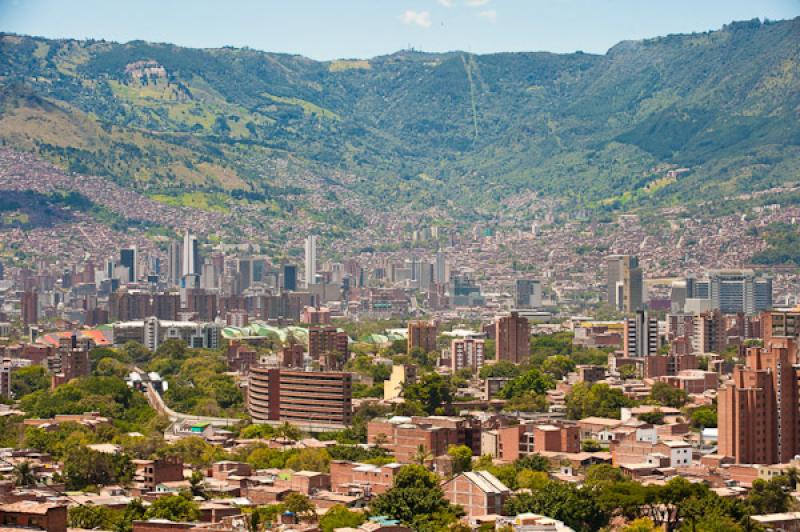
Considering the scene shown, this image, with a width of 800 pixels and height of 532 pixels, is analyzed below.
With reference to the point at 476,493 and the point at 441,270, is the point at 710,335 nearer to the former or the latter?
the point at 476,493

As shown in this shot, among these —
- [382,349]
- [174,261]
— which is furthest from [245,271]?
[382,349]

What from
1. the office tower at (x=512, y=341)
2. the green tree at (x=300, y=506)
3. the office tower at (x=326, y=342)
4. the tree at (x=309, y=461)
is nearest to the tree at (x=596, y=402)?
the tree at (x=309, y=461)

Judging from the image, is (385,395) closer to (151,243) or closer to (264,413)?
(264,413)

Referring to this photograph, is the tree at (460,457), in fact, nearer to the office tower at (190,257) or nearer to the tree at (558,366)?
the tree at (558,366)

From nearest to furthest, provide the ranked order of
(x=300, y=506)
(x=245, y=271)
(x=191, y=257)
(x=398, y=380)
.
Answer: (x=300, y=506), (x=398, y=380), (x=245, y=271), (x=191, y=257)

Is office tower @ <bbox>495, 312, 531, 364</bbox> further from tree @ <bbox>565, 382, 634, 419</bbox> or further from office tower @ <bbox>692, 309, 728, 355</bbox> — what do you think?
tree @ <bbox>565, 382, 634, 419</bbox>

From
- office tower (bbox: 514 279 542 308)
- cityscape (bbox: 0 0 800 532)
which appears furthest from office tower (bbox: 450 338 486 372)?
office tower (bbox: 514 279 542 308)

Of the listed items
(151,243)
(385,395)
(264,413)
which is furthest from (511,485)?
(151,243)
